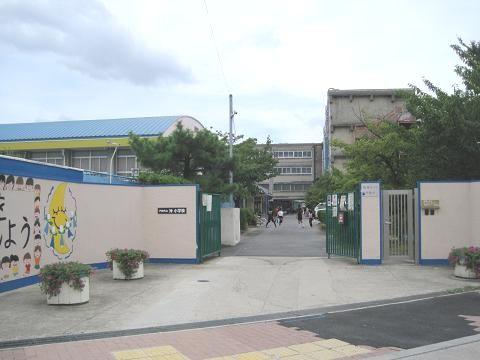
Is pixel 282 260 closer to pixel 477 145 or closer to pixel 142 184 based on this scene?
pixel 142 184

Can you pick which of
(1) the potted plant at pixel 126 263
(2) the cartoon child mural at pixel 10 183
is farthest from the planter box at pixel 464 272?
(2) the cartoon child mural at pixel 10 183

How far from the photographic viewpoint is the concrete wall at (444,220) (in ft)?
49.9

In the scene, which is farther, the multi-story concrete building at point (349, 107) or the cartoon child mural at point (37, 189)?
the multi-story concrete building at point (349, 107)

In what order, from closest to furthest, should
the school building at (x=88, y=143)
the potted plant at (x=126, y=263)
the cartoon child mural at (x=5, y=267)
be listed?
1. the cartoon child mural at (x=5, y=267)
2. the potted plant at (x=126, y=263)
3. the school building at (x=88, y=143)

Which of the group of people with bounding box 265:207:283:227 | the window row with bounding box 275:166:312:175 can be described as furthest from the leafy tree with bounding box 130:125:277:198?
the window row with bounding box 275:166:312:175

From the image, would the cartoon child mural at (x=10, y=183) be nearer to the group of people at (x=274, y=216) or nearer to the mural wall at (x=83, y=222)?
the mural wall at (x=83, y=222)

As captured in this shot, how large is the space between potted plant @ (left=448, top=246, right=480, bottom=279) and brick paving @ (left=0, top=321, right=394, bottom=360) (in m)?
6.61

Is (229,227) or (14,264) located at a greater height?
(229,227)

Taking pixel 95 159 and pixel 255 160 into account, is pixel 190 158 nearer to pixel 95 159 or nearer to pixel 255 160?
pixel 95 159

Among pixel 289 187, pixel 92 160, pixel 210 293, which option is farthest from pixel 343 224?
pixel 289 187

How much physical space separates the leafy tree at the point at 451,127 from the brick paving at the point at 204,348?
11.0 m

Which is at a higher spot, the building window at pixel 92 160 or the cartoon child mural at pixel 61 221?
the building window at pixel 92 160

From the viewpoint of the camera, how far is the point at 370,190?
15.6 m

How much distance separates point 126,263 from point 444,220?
29.1 ft
